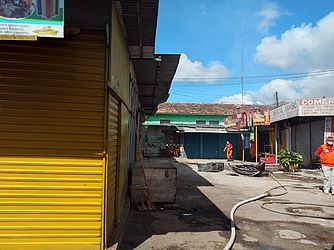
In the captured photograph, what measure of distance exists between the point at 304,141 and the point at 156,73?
1451 centimetres

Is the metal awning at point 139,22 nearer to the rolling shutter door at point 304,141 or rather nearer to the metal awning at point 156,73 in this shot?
the metal awning at point 156,73

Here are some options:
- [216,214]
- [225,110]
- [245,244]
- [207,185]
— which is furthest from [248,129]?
[245,244]

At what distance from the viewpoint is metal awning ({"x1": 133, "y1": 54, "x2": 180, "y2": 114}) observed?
8327 mm

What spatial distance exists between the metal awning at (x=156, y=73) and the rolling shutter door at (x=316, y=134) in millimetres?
9978

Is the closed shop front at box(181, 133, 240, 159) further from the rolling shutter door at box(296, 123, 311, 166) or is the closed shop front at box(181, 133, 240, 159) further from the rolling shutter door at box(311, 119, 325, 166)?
the rolling shutter door at box(311, 119, 325, 166)

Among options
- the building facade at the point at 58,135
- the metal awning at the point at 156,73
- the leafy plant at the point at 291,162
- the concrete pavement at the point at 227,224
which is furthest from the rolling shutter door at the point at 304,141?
the building facade at the point at 58,135

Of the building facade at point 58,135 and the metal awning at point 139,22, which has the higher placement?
the metal awning at point 139,22

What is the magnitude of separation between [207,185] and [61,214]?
925cm

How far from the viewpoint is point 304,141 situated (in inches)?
840

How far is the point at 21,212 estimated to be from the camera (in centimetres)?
450

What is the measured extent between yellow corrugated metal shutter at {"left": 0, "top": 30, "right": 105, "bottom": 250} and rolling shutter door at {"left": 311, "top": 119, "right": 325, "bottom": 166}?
17414mm

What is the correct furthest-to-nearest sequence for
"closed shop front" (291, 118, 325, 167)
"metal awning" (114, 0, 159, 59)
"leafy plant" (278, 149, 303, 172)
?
1. "closed shop front" (291, 118, 325, 167)
2. "leafy plant" (278, 149, 303, 172)
3. "metal awning" (114, 0, 159, 59)

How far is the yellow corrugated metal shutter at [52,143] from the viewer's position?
4.50 m

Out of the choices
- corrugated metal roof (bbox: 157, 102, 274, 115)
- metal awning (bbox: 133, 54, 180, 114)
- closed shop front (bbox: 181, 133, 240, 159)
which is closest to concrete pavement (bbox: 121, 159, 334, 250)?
metal awning (bbox: 133, 54, 180, 114)
